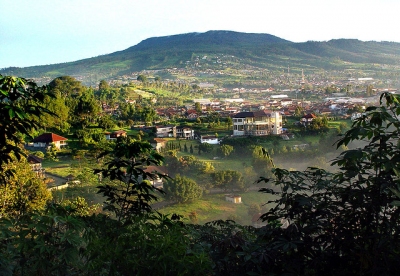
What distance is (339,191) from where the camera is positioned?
1.64 meters

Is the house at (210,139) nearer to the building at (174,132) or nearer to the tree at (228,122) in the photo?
the building at (174,132)

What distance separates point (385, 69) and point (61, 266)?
29.9m

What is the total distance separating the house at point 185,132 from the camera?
14766mm

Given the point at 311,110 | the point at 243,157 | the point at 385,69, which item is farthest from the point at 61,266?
the point at 385,69

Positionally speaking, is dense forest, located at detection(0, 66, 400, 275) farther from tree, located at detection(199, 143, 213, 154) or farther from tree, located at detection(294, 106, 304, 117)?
tree, located at detection(294, 106, 304, 117)

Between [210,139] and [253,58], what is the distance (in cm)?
2431

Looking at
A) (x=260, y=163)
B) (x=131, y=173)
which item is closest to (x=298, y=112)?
(x=260, y=163)

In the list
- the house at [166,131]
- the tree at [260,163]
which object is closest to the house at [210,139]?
the house at [166,131]

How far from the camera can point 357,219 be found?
156cm

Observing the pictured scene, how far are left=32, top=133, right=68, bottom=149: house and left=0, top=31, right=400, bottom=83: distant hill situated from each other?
2268 centimetres

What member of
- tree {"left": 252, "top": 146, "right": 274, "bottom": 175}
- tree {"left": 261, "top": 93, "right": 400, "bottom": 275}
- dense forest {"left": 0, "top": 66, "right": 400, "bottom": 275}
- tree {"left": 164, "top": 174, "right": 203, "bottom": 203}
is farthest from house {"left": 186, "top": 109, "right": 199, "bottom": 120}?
tree {"left": 261, "top": 93, "right": 400, "bottom": 275}

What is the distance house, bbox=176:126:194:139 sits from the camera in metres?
14.8

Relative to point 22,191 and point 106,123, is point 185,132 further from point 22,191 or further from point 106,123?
point 22,191

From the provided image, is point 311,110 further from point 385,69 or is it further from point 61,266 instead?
point 61,266
